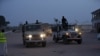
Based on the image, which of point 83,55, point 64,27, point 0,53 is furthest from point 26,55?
point 64,27

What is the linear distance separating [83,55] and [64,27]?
722 inches

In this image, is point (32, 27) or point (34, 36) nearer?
point (34, 36)

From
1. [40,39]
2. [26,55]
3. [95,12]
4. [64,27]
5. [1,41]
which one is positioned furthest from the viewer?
[95,12]

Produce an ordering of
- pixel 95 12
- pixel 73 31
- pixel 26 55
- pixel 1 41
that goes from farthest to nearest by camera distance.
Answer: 1. pixel 95 12
2. pixel 73 31
3. pixel 26 55
4. pixel 1 41

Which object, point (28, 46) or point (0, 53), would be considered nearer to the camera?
point (0, 53)

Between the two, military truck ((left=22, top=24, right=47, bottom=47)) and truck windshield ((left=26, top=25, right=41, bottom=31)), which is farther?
truck windshield ((left=26, top=25, right=41, bottom=31))

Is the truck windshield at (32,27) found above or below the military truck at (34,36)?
above

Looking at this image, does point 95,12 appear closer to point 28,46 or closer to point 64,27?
point 64,27

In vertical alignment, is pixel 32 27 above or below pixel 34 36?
above

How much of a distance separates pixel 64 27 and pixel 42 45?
8360 mm

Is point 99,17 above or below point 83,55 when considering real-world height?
above

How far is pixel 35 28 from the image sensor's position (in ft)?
107

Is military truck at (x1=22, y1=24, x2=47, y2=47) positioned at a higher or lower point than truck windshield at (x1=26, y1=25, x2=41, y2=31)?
lower

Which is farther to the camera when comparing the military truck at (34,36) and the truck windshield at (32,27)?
the truck windshield at (32,27)
